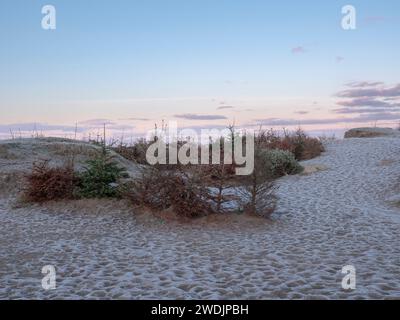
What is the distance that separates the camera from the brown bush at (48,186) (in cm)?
1230

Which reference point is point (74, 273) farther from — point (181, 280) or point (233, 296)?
point (233, 296)

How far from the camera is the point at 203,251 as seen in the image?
8.22 m

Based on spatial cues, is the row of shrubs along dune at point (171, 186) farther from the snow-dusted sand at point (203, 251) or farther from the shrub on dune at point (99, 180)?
the snow-dusted sand at point (203, 251)

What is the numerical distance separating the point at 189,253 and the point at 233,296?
2283mm

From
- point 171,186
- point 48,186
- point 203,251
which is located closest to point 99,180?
point 48,186

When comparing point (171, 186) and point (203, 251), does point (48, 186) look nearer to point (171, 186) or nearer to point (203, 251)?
point (171, 186)

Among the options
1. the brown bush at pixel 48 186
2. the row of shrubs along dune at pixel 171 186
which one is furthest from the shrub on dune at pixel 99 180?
the brown bush at pixel 48 186

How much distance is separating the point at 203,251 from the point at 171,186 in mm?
3058

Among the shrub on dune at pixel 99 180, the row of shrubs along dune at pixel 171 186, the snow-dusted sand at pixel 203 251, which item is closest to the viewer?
the snow-dusted sand at pixel 203 251

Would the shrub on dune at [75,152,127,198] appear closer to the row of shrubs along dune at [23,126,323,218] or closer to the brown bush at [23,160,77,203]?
the row of shrubs along dune at [23,126,323,218]

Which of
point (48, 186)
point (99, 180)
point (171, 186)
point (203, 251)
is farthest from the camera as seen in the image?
point (99, 180)

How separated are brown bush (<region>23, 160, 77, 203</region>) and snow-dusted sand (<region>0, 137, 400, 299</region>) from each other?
467 millimetres
